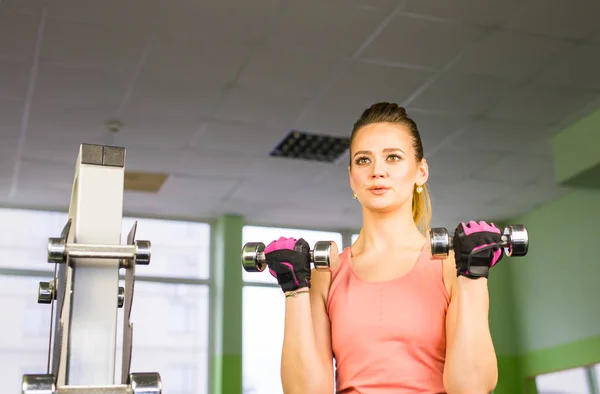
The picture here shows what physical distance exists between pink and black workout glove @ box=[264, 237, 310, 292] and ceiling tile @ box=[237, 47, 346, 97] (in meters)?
2.92

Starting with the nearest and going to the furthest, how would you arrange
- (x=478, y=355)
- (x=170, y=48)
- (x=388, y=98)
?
1. (x=478, y=355)
2. (x=170, y=48)
3. (x=388, y=98)

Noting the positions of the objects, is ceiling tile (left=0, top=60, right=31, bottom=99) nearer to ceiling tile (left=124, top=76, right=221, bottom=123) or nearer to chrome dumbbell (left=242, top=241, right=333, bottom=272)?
ceiling tile (left=124, top=76, right=221, bottom=123)

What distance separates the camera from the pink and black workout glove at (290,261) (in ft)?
5.28

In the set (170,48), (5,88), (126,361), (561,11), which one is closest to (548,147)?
(561,11)

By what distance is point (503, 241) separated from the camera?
1.51 metres

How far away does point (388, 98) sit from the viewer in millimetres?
5109

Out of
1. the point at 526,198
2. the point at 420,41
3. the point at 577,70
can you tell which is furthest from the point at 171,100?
the point at 526,198

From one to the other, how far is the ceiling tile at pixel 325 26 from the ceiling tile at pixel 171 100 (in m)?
0.75

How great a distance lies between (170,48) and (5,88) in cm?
113

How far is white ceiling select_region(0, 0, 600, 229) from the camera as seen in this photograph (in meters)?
4.08

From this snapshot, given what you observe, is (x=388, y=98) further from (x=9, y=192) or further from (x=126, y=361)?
(x=126, y=361)

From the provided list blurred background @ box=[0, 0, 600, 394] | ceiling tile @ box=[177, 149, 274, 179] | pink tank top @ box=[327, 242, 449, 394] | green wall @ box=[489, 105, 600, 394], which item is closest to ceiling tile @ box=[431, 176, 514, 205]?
blurred background @ box=[0, 0, 600, 394]

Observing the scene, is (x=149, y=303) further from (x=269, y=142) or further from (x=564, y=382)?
(x=564, y=382)

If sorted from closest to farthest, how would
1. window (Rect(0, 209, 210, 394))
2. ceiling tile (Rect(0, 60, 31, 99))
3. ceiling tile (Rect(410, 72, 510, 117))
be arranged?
ceiling tile (Rect(0, 60, 31, 99)), ceiling tile (Rect(410, 72, 510, 117)), window (Rect(0, 209, 210, 394))
